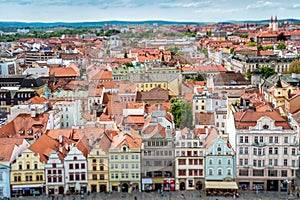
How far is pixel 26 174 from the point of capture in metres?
42.2

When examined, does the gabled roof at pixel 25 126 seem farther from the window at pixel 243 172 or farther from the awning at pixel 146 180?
the window at pixel 243 172

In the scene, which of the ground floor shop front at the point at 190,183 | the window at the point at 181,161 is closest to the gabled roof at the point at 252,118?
the window at the point at 181,161

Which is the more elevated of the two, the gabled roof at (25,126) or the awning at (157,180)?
the gabled roof at (25,126)

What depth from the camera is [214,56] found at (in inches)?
5271

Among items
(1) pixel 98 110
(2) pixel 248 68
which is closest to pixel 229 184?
(1) pixel 98 110

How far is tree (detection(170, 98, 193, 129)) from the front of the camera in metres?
55.3

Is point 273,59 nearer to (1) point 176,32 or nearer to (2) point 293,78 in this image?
(1) point 176,32

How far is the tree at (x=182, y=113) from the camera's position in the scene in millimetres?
55347

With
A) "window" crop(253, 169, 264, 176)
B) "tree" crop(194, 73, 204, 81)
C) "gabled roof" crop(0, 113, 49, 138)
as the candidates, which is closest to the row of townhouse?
"window" crop(253, 169, 264, 176)

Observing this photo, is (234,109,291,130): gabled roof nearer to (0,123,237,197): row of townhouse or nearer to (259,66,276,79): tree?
(0,123,237,197): row of townhouse

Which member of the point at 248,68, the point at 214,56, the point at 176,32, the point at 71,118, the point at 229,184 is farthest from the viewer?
the point at 214,56

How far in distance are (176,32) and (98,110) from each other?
60.2m

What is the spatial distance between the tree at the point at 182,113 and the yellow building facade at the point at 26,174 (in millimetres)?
18130

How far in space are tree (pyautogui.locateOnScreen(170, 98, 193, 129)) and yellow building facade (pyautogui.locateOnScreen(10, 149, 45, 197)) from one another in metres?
18.1
